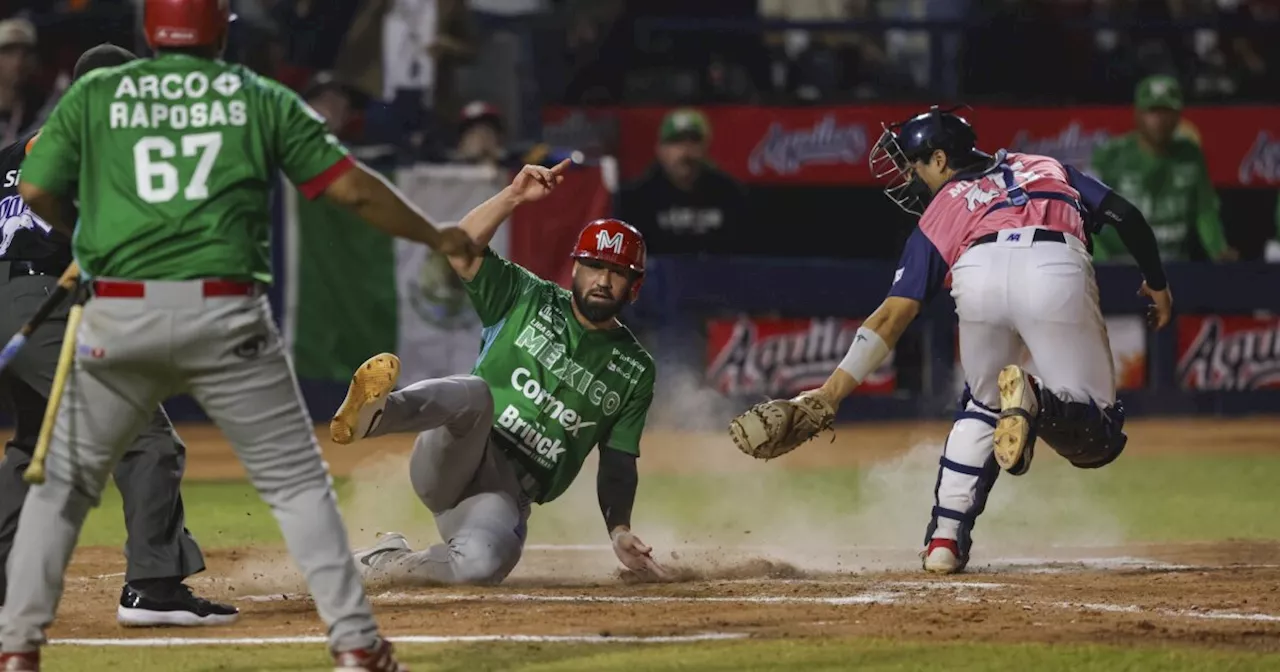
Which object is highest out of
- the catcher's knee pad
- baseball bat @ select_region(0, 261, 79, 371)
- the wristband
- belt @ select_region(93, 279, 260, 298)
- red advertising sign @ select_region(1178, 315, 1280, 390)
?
belt @ select_region(93, 279, 260, 298)

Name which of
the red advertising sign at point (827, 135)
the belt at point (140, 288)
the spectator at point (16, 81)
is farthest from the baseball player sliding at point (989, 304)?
the red advertising sign at point (827, 135)

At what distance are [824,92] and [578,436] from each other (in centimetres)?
973

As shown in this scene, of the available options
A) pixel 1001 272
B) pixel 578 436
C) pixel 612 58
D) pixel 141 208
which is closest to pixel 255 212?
pixel 141 208

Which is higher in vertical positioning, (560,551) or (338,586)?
(338,586)

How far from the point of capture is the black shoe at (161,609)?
6906 mm

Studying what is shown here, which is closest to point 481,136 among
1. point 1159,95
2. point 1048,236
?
point 1159,95

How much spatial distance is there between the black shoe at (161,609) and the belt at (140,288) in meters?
1.65

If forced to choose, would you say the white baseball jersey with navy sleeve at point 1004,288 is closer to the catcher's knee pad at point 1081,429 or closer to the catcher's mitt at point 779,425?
the catcher's knee pad at point 1081,429

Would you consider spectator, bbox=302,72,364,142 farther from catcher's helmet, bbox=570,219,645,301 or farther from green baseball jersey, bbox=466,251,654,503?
catcher's helmet, bbox=570,219,645,301

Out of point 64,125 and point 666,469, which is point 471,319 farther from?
point 64,125

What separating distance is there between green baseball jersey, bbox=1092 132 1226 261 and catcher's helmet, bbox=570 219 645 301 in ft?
26.5

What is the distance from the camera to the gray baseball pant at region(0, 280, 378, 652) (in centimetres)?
552

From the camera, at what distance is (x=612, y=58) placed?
17266 mm

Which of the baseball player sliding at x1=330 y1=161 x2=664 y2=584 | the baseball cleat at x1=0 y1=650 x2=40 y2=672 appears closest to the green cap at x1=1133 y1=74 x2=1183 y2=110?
the baseball player sliding at x1=330 y1=161 x2=664 y2=584
